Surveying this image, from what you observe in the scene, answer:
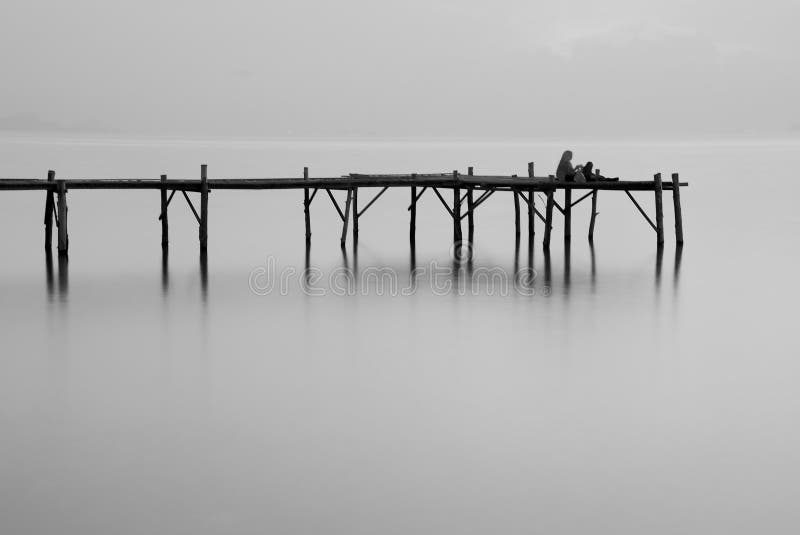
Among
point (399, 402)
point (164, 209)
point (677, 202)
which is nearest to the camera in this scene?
point (399, 402)

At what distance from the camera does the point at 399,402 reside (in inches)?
471

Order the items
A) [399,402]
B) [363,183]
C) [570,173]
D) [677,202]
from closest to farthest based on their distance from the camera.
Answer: [399,402] < [570,173] < [363,183] < [677,202]

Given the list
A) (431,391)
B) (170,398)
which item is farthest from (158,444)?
(431,391)

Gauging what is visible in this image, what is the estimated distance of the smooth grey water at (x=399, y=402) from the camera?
852cm

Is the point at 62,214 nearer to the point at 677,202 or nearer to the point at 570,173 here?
the point at 570,173

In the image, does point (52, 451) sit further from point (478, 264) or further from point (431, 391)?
point (478, 264)

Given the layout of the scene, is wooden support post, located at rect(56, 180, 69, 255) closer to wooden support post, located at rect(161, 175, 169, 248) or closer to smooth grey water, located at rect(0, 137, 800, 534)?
smooth grey water, located at rect(0, 137, 800, 534)

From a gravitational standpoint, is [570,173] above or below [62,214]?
above

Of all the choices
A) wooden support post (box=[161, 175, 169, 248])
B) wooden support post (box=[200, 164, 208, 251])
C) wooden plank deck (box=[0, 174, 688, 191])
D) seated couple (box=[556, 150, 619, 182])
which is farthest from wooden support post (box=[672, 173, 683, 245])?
wooden support post (box=[161, 175, 169, 248])

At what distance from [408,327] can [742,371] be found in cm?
515

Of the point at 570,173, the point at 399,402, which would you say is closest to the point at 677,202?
the point at 570,173

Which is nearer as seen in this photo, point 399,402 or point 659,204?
point 399,402

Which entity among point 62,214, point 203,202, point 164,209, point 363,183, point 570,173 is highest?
point 570,173

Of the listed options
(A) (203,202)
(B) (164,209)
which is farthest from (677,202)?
(B) (164,209)
